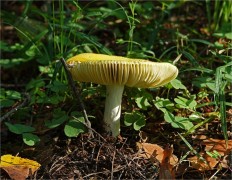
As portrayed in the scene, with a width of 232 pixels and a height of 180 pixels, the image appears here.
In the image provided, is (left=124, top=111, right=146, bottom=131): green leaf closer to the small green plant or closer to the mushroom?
the mushroom

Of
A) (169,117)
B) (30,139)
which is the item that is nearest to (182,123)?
(169,117)

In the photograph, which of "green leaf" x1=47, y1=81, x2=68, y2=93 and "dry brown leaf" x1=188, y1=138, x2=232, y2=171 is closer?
"dry brown leaf" x1=188, y1=138, x2=232, y2=171

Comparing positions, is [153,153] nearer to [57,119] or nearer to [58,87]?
[57,119]

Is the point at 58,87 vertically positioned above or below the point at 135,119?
above

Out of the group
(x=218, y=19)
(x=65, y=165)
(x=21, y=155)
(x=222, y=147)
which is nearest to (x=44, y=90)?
(x=21, y=155)

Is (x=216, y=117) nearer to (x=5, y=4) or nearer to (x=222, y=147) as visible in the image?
(x=222, y=147)

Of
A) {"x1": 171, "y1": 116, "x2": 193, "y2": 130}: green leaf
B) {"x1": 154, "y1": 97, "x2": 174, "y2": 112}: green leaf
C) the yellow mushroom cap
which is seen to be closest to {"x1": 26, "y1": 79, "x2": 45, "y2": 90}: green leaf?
the yellow mushroom cap

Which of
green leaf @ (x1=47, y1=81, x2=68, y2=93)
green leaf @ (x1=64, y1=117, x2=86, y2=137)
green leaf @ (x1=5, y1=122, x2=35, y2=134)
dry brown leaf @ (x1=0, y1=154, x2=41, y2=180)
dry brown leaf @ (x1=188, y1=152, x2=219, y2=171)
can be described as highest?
green leaf @ (x1=47, y1=81, x2=68, y2=93)
